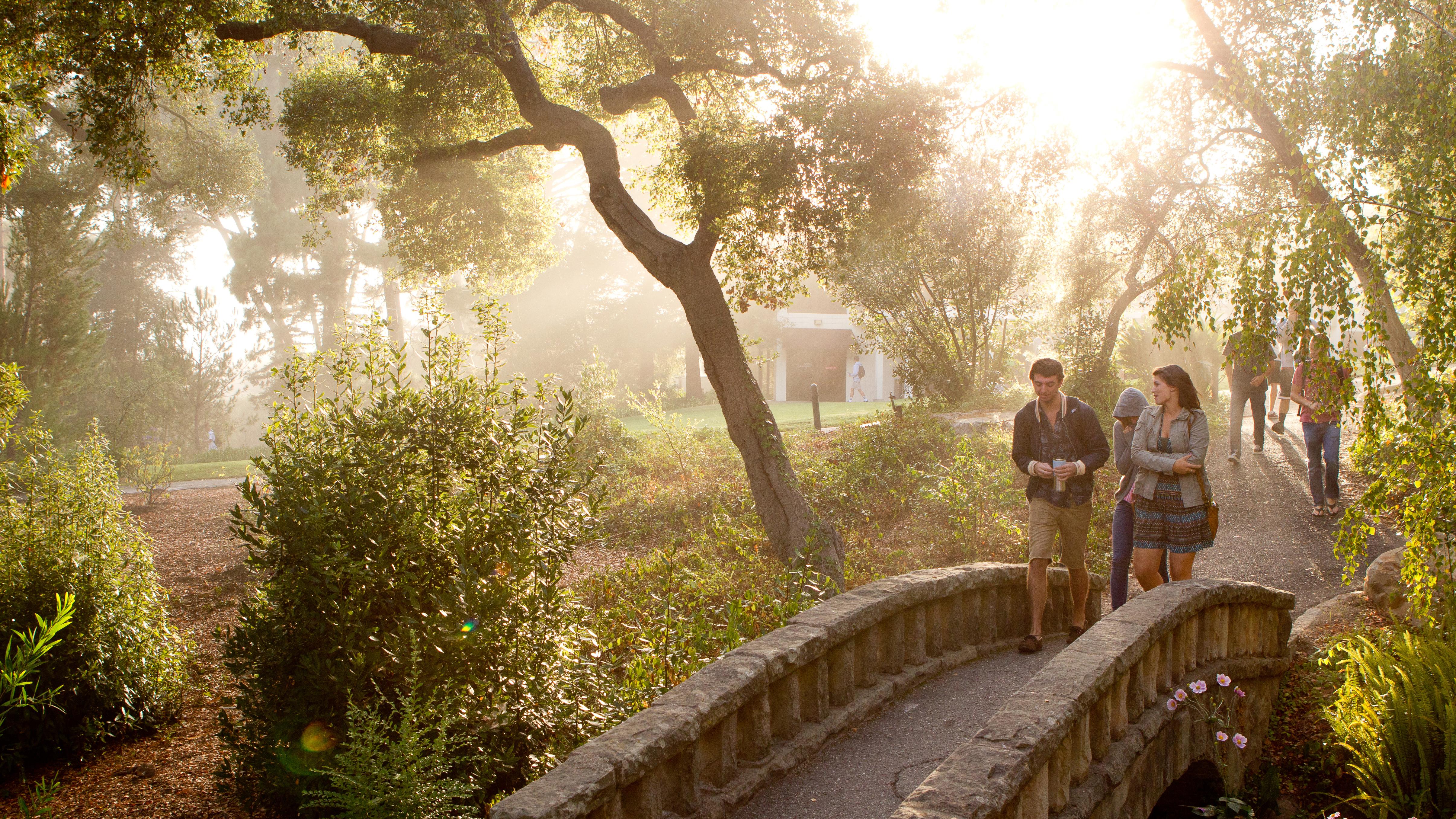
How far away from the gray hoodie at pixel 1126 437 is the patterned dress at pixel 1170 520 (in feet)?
0.95

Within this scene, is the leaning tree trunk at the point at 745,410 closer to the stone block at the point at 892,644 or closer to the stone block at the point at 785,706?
the stone block at the point at 892,644

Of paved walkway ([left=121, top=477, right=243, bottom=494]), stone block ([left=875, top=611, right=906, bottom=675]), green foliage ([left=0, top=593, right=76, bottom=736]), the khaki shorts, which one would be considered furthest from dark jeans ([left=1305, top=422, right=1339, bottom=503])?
paved walkway ([left=121, top=477, right=243, bottom=494])

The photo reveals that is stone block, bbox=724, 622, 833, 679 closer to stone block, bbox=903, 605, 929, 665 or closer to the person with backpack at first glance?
stone block, bbox=903, 605, 929, 665

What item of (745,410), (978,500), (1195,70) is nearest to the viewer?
(745,410)

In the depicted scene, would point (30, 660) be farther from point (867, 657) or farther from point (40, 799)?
point (867, 657)

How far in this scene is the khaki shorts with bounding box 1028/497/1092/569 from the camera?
5.76 m

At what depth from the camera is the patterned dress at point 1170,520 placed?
18.0 feet

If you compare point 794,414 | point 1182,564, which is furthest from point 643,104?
point 794,414

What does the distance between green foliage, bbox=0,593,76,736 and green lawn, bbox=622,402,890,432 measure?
14.3 meters

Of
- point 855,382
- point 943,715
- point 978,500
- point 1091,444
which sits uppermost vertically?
point 855,382

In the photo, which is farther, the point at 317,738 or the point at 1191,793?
the point at 1191,793

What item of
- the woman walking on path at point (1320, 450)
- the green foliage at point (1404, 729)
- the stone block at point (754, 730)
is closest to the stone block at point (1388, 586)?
the woman walking on path at point (1320, 450)

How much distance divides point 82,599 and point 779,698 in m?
4.83

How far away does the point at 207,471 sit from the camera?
21.1m
